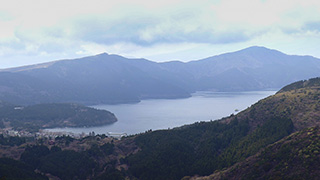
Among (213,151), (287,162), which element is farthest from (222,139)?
(287,162)

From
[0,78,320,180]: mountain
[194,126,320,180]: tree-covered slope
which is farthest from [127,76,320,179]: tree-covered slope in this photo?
[194,126,320,180]: tree-covered slope

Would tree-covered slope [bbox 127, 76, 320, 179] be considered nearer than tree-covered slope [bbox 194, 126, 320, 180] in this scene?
No

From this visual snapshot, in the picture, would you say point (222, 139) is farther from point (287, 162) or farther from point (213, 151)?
point (287, 162)

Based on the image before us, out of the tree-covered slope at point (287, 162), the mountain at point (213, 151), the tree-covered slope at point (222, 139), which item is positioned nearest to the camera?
the tree-covered slope at point (287, 162)

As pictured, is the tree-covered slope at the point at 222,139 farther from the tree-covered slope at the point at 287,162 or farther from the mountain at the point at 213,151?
the tree-covered slope at the point at 287,162

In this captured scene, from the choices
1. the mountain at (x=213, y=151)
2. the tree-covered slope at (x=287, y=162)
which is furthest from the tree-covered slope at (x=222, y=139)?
the tree-covered slope at (x=287, y=162)

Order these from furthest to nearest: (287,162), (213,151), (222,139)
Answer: (222,139) → (213,151) → (287,162)

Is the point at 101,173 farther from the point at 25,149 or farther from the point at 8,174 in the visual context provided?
the point at 25,149

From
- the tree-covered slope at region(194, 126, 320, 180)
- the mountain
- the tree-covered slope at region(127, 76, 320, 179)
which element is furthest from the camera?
the tree-covered slope at region(127, 76, 320, 179)

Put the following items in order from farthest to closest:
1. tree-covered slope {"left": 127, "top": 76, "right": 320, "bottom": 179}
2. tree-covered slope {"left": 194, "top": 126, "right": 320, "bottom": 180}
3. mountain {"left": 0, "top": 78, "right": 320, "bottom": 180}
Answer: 1. tree-covered slope {"left": 127, "top": 76, "right": 320, "bottom": 179}
2. mountain {"left": 0, "top": 78, "right": 320, "bottom": 180}
3. tree-covered slope {"left": 194, "top": 126, "right": 320, "bottom": 180}

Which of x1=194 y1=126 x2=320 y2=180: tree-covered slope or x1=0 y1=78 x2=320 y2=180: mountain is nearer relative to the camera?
x1=194 y1=126 x2=320 y2=180: tree-covered slope

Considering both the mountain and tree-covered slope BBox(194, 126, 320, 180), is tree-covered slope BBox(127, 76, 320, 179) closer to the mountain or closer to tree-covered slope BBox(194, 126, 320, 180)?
the mountain

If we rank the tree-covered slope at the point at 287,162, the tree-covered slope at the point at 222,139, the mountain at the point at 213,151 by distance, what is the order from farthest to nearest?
the tree-covered slope at the point at 222,139 < the mountain at the point at 213,151 < the tree-covered slope at the point at 287,162
